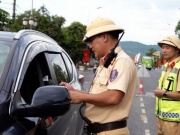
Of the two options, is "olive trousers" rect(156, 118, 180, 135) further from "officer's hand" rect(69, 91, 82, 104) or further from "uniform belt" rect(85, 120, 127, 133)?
"officer's hand" rect(69, 91, 82, 104)

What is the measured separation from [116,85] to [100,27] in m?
0.40

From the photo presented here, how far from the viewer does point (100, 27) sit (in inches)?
103

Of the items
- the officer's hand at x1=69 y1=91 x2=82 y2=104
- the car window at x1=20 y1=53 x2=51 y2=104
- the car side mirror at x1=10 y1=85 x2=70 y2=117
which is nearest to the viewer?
the car side mirror at x1=10 y1=85 x2=70 y2=117

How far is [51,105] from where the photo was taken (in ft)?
6.68

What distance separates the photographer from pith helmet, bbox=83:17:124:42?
2.61m

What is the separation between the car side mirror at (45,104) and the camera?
2018mm

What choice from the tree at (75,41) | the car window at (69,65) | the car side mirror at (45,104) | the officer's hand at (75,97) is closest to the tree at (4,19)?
the car window at (69,65)

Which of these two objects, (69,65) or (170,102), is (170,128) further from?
(69,65)

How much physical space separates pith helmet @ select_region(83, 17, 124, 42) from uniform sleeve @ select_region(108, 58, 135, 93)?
0.70ft

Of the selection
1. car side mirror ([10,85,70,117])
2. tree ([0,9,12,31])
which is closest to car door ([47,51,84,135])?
car side mirror ([10,85,70,117])

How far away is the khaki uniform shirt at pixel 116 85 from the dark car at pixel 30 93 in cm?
23

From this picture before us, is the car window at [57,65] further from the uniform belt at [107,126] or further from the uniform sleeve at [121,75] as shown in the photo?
the uniform sleeve at [121,75]

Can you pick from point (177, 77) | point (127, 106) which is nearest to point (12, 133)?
point (127, 106)

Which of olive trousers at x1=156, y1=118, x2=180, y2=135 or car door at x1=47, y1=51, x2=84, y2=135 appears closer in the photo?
car door at x1=47, y1=51, x2=84, y2=135
